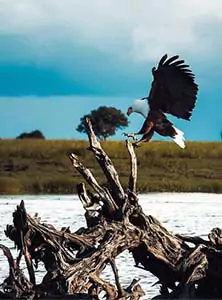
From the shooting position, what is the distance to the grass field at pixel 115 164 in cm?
3062

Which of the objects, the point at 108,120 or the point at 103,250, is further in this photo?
the point at 108,120

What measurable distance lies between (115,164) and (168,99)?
27448 millimetres

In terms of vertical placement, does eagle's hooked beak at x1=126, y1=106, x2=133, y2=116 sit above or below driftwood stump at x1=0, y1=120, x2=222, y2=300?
above

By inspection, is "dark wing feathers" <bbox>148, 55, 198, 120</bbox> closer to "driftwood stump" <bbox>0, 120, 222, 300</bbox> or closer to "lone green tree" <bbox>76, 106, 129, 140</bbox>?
"driftwood stump" <bbox>0, 120, 222, 300</bbox>

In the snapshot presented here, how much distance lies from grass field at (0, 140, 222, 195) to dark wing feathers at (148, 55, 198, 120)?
71.0 ft

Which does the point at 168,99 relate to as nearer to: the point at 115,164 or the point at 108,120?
the point at 115,164

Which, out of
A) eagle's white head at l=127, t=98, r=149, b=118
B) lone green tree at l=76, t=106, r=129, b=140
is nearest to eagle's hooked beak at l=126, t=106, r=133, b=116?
eagle's white head at l=127, t=98, r=149, b=118

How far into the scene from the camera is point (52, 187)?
30328 mm

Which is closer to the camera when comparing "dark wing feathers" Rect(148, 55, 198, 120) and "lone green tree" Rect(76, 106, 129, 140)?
"dark wing feathers" Rect(148, 55, 198, 120)

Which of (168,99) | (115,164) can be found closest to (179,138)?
(168,99)

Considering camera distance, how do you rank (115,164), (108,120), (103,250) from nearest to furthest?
(103,250), (115,164), (108,120)

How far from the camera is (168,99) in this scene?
7.26 m

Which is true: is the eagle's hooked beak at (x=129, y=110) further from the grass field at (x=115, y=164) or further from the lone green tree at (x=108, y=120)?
the lone green tree at (x=108, y=120)

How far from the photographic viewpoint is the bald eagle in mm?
7184
